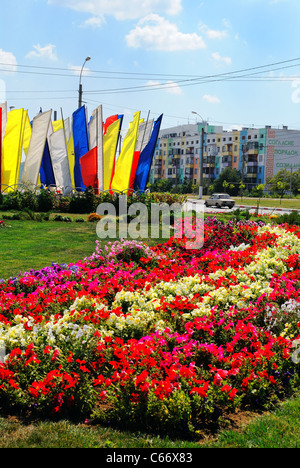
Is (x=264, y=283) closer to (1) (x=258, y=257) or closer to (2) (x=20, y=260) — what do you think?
(1) (x=258, y=257)

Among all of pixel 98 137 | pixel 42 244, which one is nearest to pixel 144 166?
pixel 98 137

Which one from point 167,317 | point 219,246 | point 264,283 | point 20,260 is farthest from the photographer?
point 219,246

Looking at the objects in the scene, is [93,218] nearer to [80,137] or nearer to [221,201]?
[80,137]

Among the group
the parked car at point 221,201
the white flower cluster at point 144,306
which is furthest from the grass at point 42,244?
the parked car at point 221,201

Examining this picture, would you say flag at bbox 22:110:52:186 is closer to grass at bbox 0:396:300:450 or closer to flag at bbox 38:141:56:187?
flag at bbox 38:141:56:187

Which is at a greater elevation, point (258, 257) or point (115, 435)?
point (258, 257)

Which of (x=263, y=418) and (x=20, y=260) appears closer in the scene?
(x=263, y=418)

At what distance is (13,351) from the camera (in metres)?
4.26

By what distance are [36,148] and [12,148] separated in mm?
1200

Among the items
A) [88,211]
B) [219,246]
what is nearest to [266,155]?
[88,211]

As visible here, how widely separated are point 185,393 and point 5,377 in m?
1.56

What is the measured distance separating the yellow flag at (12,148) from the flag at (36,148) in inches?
24.0

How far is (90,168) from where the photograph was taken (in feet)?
69.1

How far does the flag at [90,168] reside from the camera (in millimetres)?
20906
